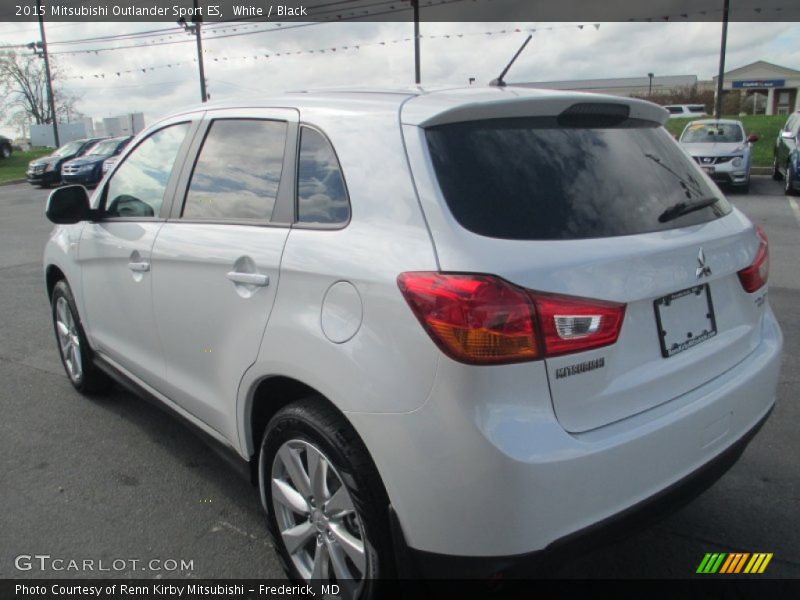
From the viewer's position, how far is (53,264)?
439 cm

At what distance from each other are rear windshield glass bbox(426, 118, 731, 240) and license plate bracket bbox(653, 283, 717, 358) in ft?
0.77

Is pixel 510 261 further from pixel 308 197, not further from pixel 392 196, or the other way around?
pixel 308 197

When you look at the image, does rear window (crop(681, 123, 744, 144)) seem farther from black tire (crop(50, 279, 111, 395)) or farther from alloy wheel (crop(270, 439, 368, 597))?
alloy wheel (crop(270, 439, 368, 597))

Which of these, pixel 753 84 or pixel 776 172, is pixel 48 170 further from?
pixel 753 84

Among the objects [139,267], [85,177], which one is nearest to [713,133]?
[139,267]

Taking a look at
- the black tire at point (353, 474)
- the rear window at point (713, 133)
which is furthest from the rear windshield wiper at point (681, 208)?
the rear window at point (713, 133)

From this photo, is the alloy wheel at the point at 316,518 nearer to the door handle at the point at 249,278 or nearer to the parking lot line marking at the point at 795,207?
the door handle at the point at 249,278

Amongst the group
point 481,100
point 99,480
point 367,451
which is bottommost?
point 99,480

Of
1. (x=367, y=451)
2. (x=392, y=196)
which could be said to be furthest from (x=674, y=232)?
(x=367, y=451)

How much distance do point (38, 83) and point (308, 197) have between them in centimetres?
7173

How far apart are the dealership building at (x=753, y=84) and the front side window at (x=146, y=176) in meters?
67.2

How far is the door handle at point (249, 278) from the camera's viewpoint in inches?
92.6

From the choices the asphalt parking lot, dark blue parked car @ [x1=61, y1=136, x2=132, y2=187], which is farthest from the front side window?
dark blue parked car @ [x1=61, y1=136, x2=132, y2=187]

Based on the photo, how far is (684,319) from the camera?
2.18 m
